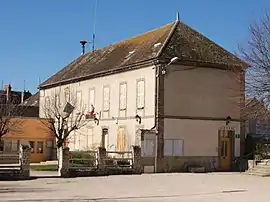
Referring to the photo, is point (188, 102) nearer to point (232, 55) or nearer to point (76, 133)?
point (232, 55)

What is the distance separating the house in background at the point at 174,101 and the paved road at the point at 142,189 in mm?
4153

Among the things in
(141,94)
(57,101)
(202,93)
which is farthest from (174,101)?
(57,101)

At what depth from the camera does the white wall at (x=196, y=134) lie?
33.2 metres

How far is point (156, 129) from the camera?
32.7 m

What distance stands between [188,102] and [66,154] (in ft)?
31.8

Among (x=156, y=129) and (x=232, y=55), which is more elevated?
(x=232, y=55)

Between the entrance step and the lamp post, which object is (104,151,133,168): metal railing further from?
the entrance step

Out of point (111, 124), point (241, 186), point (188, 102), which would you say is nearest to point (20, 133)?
point (111, 124)

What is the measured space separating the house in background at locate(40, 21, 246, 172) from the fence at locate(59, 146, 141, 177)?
3.98 ft

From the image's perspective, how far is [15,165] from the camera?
26922mm

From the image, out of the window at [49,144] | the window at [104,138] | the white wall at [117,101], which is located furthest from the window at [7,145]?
the window at [104,138]

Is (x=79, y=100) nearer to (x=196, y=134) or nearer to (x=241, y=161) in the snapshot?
(x=196, y=134)

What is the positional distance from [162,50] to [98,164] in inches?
360

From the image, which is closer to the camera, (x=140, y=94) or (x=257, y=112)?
(x=257, y=112)
